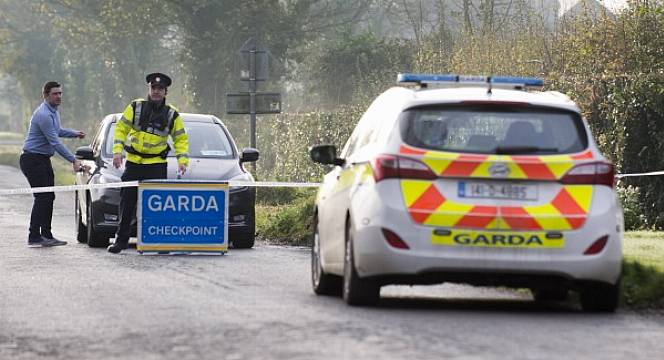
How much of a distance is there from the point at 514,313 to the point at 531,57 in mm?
15596

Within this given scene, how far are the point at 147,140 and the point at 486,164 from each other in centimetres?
708

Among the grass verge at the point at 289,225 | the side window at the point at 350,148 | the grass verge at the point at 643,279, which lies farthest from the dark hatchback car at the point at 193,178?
the side window at the point at 350,148

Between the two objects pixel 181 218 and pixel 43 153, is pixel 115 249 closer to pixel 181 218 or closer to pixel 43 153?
pixel 181 218

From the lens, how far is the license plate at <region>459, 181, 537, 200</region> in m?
11.0

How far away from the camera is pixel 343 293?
39.1 feet

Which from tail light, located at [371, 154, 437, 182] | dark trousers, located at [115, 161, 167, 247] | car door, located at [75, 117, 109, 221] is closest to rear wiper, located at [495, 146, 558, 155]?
tail light, located at [371, 154, 437, 182]

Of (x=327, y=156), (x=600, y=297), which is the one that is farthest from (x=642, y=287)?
(x=327, y=156)

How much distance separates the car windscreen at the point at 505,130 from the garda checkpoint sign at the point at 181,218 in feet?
21.0

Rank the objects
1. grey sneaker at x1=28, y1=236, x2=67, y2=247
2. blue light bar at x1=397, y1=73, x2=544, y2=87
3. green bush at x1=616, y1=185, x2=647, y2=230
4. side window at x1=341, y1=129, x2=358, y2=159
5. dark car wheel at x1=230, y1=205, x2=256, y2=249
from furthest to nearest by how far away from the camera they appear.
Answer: green bush at x1=616, y1=185, x2=647, y2=230, grey sneaker at x1=28, y1=236, x2=67, y2=247, dark car wheel at x1=230, y1=205, x2=256, y2=249, side window at x1=341, y1=129, x2=358, y2=159, blue light bar at x1=397, y1=73, x2=544, y2=87

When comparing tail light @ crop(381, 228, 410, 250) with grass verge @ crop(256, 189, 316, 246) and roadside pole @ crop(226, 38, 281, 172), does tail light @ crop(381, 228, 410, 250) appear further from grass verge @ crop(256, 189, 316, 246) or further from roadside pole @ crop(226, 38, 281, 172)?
roadside pole @ crop(226, 38, 281, 172)

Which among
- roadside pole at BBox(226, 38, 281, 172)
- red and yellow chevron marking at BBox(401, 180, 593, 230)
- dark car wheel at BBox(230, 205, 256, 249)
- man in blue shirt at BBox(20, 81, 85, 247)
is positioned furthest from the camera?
roadside pole at BBox(226, 38, 281, 172)

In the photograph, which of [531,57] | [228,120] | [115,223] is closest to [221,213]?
[115,223]

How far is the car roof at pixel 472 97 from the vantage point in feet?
37.7

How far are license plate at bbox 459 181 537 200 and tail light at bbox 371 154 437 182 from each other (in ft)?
0.74
